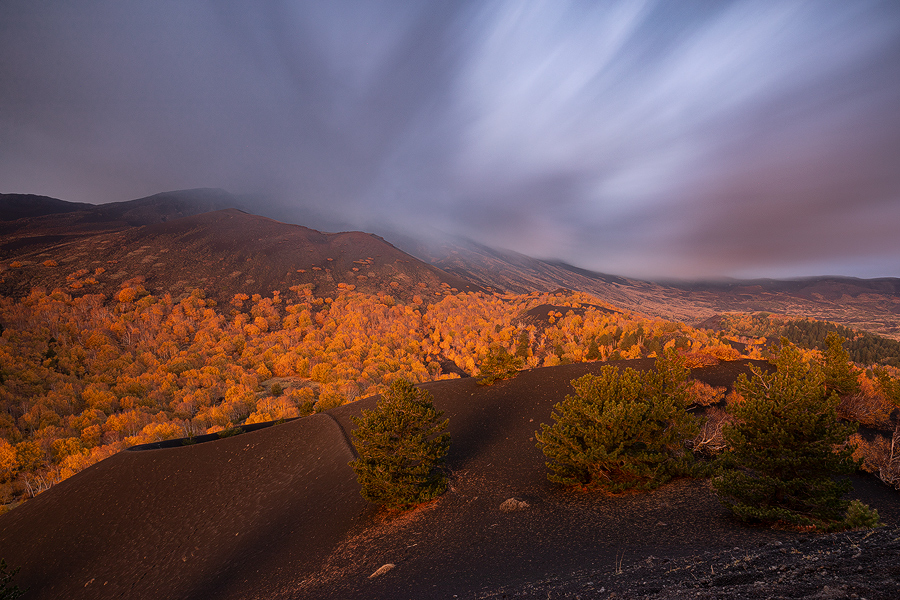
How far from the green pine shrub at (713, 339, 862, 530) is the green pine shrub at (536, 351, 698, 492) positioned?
2169mm

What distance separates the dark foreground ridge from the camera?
6.01m

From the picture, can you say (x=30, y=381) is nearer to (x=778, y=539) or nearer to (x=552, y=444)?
(x=552, y=444)

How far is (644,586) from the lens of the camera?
5.82 metres

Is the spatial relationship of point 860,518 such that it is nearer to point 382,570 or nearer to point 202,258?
point 382,570

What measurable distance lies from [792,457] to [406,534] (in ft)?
35.9

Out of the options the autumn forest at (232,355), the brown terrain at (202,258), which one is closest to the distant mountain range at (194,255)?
the brown terrain at (202,258)

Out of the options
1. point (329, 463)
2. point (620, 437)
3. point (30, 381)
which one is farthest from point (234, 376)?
point (620, 437)

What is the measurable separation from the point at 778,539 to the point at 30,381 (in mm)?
98260

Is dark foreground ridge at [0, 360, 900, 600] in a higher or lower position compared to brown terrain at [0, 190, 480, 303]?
lower

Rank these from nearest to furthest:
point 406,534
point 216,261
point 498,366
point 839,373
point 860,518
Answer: point 860,518 < point 406,534 < point 839,373 < point 498,366 < point 216,261

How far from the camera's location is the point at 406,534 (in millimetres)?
10906

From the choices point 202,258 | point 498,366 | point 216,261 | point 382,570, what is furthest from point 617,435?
point 202,258

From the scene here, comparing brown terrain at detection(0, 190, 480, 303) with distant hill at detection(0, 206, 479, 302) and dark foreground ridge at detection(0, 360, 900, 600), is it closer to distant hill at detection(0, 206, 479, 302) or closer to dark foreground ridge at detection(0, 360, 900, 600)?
distant hill at detection(0, 206, 479, 302)

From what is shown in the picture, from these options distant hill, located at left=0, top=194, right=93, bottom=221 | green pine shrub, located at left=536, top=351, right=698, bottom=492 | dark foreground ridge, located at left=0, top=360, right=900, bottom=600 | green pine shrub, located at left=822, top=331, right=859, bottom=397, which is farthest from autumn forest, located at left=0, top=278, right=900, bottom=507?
distant hill, located at left=0, top=194, right=93, bottom=221
